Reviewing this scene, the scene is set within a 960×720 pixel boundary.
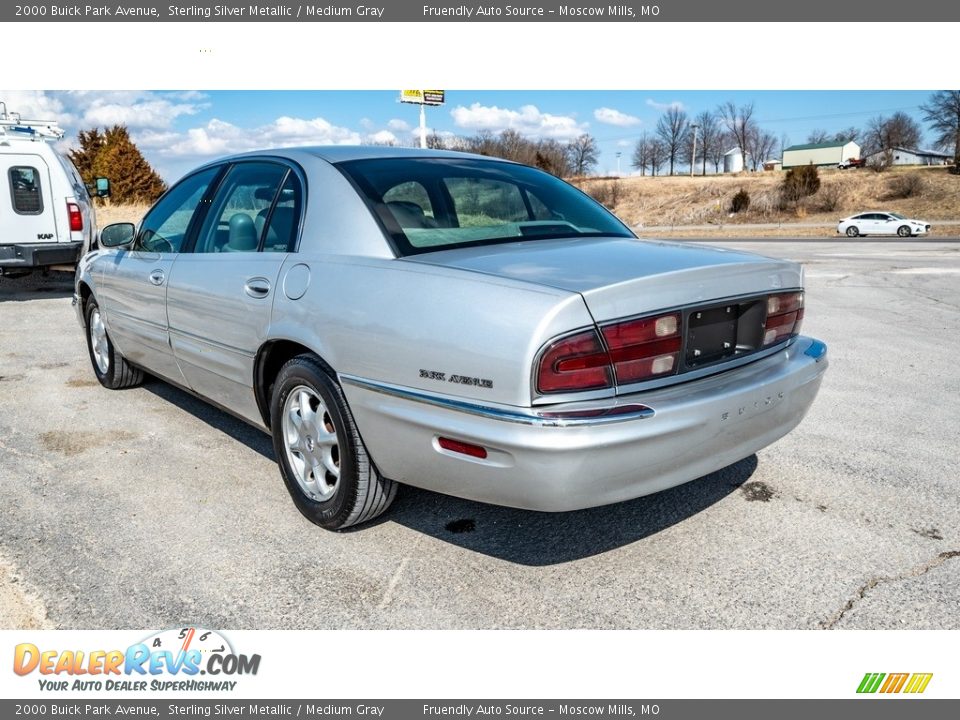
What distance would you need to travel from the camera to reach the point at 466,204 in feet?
11.3

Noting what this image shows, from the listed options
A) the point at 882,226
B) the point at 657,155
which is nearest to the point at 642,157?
the point at 657,155

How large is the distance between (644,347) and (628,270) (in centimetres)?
29

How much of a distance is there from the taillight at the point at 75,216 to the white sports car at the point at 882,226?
35.1 metres

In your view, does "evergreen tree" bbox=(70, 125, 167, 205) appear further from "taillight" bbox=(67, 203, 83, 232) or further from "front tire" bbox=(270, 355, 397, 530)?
"front tire" bbox=(270, 355, 397, 530)

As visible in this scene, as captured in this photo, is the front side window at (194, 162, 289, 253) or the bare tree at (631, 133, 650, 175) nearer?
the front side window at (194, 162, 289, 253)

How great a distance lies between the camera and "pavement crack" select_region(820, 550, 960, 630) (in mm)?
2542

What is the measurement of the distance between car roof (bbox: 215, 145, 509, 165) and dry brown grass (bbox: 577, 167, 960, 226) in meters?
53.0

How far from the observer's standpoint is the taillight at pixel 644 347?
2471 millimetres

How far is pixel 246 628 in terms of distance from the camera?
2.55m

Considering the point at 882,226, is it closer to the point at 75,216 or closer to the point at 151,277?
the point at 75,216

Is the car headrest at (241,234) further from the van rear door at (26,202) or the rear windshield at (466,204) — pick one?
the van rear door at (26,202)

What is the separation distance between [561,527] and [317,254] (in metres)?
1.51

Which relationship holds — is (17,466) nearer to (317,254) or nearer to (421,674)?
(317,254)

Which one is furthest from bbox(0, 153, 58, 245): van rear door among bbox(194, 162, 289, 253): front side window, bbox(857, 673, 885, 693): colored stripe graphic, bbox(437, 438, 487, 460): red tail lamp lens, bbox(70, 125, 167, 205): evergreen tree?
bbox(70, 125, 167, 205): evergreen tree
